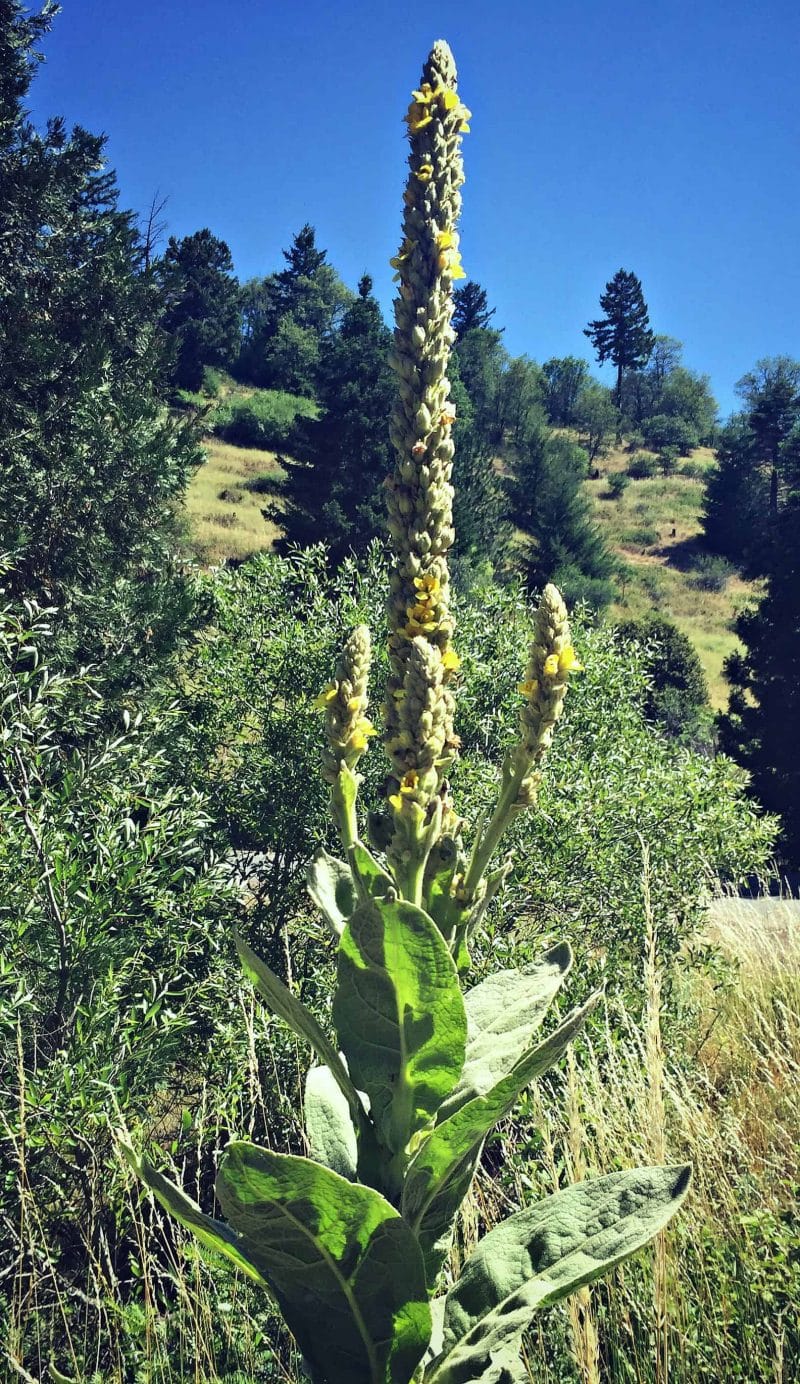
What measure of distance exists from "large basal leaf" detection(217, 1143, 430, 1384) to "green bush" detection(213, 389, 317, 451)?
47446 mm

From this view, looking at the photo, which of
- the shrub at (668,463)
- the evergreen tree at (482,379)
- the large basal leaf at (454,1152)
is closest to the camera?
the large basal leaf at (454,1152)

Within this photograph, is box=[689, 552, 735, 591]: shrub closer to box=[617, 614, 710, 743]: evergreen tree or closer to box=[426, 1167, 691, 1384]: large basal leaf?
box=[617, 614, 710, 743]: evergreen tree

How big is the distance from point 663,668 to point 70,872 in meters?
22.7

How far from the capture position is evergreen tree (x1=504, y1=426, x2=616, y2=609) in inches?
1435

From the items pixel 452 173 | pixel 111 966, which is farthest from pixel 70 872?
pixel 452 173

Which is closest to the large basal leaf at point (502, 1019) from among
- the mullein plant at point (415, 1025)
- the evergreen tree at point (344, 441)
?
the mullein plant at point (415, 1025)

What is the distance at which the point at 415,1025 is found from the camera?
146 cm

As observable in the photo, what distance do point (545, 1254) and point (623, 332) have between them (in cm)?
8797

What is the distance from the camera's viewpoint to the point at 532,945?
5992 mm

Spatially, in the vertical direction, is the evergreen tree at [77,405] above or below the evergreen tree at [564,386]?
below

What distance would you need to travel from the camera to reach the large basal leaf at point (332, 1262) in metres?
1.35

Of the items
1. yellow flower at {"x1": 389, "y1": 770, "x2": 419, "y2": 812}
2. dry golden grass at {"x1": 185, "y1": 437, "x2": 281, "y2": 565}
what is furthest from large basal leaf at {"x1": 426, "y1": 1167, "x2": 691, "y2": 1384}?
dry golden grass at {"x1": 185, "y1": 437, "x2": 281, "y2": 565}

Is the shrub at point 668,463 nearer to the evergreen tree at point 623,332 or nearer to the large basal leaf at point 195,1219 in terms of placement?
the evergreen tree at point 623,332

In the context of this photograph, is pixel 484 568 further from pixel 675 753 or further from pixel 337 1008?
pixel 337 1008
